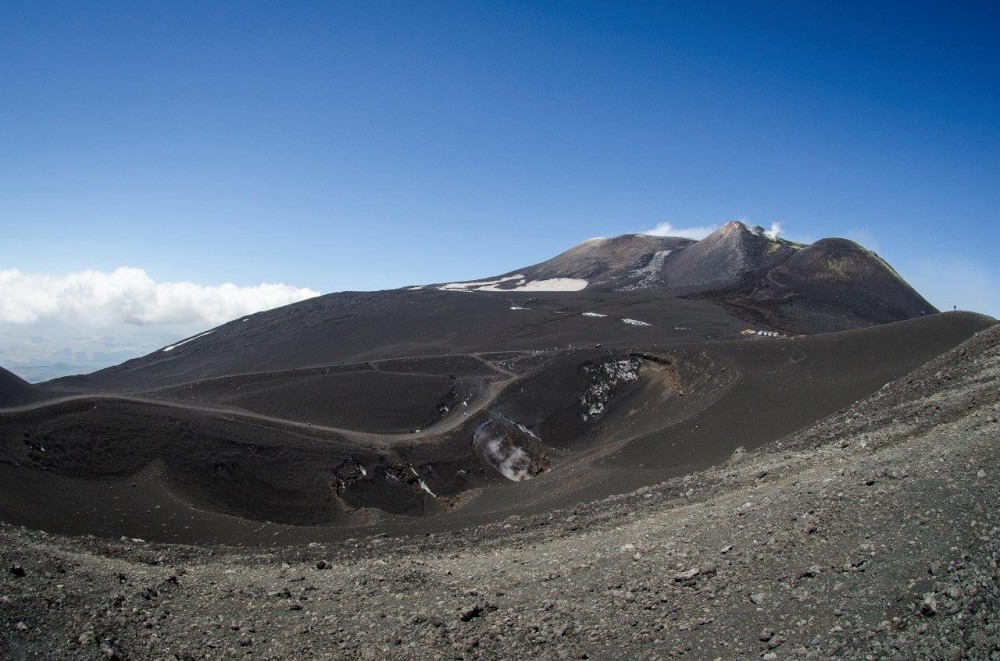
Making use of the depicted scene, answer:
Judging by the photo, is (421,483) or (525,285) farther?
(525,285)

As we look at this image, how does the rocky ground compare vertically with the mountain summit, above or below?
below

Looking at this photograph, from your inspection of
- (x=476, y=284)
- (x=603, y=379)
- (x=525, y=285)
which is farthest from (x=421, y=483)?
(x=476, y=284)

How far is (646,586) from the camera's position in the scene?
952 centimetres

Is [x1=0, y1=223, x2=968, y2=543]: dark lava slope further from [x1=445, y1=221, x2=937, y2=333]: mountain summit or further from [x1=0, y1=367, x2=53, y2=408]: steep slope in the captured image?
[x1=445, y1=221, x2=937, y2=333]: mountain summit

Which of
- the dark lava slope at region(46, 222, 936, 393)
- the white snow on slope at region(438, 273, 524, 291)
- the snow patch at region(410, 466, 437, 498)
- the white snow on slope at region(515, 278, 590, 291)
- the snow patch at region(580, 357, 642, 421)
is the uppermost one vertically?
the white snow on slope at region(438, 273, 524, 291)

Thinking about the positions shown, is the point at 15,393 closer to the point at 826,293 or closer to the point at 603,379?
the point at 603,379

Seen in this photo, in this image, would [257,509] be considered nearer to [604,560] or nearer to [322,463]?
[322,463]

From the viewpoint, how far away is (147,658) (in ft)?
27.8

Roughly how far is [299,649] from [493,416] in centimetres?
2365

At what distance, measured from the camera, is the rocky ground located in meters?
7.61

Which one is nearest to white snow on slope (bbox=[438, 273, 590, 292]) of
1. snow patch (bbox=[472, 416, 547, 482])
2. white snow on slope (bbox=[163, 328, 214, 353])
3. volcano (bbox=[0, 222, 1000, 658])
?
white snow on slope (bbox=[163, 328, 214, 353])

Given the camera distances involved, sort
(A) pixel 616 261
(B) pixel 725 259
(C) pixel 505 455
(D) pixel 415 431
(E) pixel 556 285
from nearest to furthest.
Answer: (C) pixel 505 455, (D) pixel 415 431, (B) pixel 725 259, (E) pixel 556 285, (A) pixel 616 261

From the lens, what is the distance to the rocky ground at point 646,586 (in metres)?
7.61

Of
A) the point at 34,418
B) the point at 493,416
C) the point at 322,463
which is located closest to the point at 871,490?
the point at 322,463
